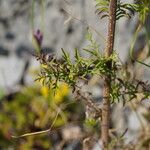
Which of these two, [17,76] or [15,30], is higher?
[15,30]

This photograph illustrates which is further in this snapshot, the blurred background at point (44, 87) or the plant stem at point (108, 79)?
the blurred background at point (44, 87)

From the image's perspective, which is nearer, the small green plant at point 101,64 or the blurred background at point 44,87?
the small green plant at point 101,64

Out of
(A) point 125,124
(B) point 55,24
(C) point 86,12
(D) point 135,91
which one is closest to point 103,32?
(C) point 86,12

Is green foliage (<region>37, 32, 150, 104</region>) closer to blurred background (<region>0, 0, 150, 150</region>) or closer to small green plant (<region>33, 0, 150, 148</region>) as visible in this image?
small green plant (<region>33, 0, 150, 148</region>)

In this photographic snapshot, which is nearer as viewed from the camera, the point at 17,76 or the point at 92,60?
the point at 92,60

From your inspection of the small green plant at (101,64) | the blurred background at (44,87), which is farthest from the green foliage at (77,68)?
the blurred background at (44,87)

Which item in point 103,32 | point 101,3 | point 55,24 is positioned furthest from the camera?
point 55,24

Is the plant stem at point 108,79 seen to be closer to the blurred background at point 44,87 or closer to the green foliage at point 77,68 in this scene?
the green foliage at point 77,68

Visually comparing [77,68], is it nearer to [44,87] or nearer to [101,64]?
[101,64]

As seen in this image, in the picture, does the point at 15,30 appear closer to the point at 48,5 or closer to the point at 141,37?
the point at 48,5
